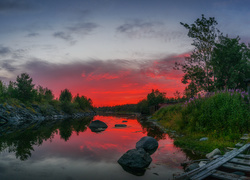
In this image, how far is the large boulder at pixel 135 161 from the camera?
6562 mm

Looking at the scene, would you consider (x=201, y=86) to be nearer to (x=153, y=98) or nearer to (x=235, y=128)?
(x=235, y=128)

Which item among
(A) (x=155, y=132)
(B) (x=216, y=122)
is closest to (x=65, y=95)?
(A) (x=155, y=132)

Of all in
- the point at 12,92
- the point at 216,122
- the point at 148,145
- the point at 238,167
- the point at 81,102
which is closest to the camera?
the point at 238,167

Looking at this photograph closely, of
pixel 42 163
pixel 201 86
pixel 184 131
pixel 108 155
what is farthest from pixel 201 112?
pixel 201 86

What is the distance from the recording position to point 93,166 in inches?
275

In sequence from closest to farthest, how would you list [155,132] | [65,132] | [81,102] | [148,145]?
1. [148,145]
2. [155,132]
3. [65,132]
4. [81,102]

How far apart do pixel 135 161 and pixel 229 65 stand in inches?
1165

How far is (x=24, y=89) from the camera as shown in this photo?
47.1m

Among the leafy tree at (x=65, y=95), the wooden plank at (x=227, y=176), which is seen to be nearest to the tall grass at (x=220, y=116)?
the wooden plank at (x=227, y=176)

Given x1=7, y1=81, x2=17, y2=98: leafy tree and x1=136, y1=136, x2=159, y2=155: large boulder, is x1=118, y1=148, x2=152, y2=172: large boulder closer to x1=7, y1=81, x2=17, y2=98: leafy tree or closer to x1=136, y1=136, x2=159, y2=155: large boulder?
x1=136, y1=136, x2=159, y2=155: large boulder

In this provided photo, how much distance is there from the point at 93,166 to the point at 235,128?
8.49 metres

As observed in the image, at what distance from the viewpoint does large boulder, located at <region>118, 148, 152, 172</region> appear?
6562mm

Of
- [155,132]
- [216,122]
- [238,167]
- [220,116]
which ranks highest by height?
[220,116]

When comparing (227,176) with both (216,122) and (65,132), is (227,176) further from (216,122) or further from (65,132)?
(65,132)
